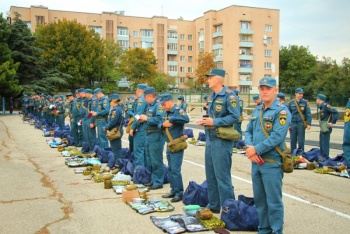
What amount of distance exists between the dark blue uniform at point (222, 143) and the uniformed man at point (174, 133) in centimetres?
117

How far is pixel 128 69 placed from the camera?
69062 mm

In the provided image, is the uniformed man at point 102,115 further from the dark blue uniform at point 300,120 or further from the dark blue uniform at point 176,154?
the dark blue uniform at point 300,120

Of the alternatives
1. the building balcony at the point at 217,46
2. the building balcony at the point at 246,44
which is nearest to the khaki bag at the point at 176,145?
the building balcony at the point at 246,44

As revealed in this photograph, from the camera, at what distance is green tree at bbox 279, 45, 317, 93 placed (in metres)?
82.5

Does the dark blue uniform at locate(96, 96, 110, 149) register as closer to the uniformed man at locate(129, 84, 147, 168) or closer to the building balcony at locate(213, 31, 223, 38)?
the uniformed man at locate(129, 84, 147, 168)

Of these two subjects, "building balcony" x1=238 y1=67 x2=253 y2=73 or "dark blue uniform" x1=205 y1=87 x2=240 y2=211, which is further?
"building balcony" x1=238 y1=67 x2=253 y2=73

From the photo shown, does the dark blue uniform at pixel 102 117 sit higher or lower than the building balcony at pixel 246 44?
lower

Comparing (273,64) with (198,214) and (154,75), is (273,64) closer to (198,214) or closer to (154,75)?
(154,75)

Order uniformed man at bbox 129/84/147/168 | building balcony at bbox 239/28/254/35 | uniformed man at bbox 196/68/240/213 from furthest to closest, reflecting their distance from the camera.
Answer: building balcony at bbox 239/28/254/35, uniformed man at bbox 129/84/147/168, uniformed man at bbox 196/68/240/213

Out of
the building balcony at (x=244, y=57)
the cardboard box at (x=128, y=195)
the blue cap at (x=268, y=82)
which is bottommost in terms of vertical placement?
the cardboard box at (x=128, y=195)

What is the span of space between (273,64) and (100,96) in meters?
70.4

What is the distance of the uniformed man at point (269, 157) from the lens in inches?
187

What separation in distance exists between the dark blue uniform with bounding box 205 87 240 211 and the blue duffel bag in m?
0.30

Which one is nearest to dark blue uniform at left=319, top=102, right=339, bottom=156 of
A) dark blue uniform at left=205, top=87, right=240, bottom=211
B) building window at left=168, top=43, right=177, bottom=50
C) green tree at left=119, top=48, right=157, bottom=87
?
dark blue uniform at left=205, top=87, right=240, bottom=211
